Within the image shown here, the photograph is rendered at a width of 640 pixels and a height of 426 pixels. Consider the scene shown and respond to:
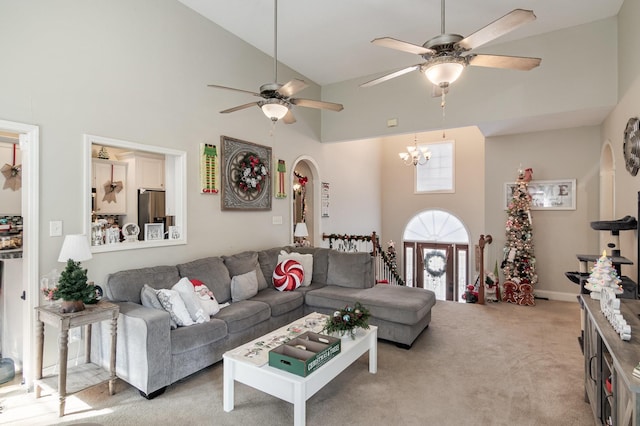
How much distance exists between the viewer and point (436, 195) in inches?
338

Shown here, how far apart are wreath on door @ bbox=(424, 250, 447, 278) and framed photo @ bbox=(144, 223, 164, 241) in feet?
22.3

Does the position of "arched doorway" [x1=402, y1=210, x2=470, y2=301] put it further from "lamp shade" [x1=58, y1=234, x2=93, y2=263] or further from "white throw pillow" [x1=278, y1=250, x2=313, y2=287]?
"lamp shade" [x1=58, y1=234, x2=93, y2=263]

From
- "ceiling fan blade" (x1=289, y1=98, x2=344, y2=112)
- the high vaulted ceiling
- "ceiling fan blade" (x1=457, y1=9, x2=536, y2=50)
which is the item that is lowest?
"ceiling fan blade" (x1=289, y1=98, x2=344, y2=112)

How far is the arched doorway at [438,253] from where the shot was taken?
842 cm

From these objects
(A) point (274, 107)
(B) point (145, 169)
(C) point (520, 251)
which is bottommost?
(C) point (520, 251)

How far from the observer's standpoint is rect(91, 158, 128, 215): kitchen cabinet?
5102 millimetres

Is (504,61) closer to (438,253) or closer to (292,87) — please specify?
(292,87)

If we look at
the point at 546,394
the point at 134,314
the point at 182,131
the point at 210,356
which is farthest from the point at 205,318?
the point at 546,394

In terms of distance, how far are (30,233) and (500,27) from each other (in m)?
3.77

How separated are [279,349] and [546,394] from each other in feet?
7.12

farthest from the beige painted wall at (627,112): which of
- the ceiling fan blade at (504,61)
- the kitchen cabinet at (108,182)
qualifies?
the kitchen cabinet at (108,182)

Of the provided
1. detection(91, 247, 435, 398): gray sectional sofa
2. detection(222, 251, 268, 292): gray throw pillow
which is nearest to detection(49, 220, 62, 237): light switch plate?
detection(91, 247, 435, 398): gray sectional sofa

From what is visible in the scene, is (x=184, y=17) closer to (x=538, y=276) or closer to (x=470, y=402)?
(x=470, y=402)

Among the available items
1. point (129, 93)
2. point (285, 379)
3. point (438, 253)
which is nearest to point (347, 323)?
point (285, 379)
